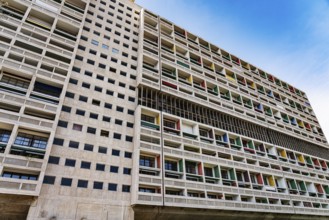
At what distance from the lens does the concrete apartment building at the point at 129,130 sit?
68.4ft

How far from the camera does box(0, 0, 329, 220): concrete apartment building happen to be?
20859mm

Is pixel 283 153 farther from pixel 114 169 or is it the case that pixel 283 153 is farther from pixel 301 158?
pixel 114 169

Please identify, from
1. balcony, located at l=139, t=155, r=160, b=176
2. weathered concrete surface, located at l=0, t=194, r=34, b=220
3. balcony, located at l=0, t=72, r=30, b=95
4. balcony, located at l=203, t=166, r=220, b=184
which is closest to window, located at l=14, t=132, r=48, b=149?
balcony, located at l=0, t=72, r=30, b=95

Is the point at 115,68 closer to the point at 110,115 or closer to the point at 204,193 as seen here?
the point at 110,115

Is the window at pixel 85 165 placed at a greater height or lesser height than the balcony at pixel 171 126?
lesser

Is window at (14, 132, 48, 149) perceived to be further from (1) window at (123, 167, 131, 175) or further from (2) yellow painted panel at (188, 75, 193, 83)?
(2) yellow painted panel at (188, 75, 193, 83)

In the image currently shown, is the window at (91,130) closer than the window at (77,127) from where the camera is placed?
No

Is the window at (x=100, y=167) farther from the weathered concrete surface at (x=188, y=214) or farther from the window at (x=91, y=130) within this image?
the weathered concrete surface at (x=188, y=214)

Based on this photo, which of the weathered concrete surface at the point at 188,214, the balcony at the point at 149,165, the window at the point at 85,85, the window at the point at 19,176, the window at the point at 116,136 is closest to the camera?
the window at the point at 19,176

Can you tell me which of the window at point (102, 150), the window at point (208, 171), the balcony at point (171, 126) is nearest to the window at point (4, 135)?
the window at point (102, 150)

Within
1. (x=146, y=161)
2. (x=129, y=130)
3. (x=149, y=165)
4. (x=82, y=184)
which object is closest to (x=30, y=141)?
(x=82, y=184)

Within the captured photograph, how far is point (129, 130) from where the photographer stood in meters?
27.1

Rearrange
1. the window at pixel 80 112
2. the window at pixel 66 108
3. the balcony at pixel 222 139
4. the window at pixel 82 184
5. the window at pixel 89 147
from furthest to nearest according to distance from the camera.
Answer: the balcony at pixel 222 139 → the window at pixel 80 112 → the window at pixel 66 108 → the window at pixel 89 147 → the window at pixel 82 184

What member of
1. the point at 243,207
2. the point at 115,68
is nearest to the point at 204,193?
the point at 243,207
